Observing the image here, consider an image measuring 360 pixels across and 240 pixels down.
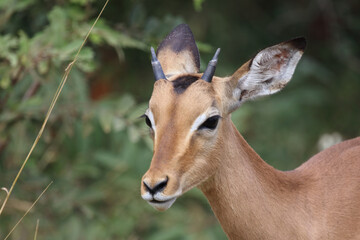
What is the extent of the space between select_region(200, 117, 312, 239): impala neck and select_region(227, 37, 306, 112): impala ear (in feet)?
0.78

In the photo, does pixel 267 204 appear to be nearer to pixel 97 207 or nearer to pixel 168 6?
Answer: pixel 97 207

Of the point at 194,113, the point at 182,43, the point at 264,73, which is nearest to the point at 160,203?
the point at 194,113

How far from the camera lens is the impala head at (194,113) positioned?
4922 millimetres

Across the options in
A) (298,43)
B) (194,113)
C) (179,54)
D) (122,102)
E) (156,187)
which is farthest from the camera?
(122,102)

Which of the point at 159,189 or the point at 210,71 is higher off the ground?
the point at 210,71

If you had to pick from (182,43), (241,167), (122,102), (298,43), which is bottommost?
(122,102)

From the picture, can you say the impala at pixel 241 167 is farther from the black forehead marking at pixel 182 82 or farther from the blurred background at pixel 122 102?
the blurred background at pixel 122 102

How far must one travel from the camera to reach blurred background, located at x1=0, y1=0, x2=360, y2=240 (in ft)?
25.0

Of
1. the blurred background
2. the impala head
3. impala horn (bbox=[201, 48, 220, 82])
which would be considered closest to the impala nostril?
the impala head

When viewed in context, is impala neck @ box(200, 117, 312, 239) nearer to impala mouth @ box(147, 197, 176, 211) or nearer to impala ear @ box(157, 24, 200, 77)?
impala mouth @ box(147, 197, 176, 211)

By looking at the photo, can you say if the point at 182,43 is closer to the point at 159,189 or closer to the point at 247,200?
the point at 247,200

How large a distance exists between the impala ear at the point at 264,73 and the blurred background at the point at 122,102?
5.03 feet

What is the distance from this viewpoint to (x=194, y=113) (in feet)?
16.9

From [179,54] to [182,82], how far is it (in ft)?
2.42
